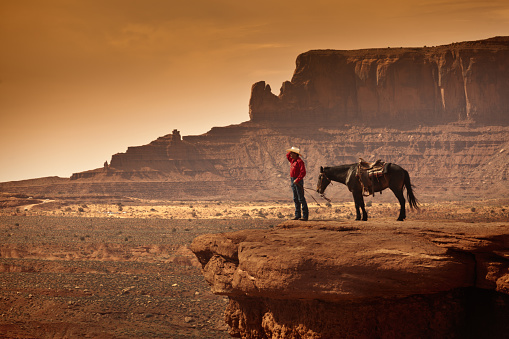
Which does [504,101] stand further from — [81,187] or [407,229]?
[407,229]

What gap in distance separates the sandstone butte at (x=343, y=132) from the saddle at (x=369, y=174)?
10155 cm

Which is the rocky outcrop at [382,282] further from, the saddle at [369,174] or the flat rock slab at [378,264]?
the saddle at [369,174]

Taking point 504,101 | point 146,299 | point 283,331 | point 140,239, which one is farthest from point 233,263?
point 504,101

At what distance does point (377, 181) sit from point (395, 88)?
410 feet

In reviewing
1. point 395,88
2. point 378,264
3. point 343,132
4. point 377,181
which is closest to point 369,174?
point 377,181

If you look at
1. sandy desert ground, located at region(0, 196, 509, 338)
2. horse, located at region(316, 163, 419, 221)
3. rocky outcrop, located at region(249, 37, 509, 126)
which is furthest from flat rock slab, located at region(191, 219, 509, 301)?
rocky outcrop, located at region(249, 37, 509, 126)

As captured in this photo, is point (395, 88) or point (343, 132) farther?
point (395, 88)

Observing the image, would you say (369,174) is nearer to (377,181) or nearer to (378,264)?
(377,181)

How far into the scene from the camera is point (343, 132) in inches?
5325

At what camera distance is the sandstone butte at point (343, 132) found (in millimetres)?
124062

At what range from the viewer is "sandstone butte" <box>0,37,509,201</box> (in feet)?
407

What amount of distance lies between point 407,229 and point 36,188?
11812 centimetres

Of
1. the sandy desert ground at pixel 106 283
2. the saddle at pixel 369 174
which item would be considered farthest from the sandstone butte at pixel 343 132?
the saddle at pixel 369 174

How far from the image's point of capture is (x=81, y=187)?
126 meters
